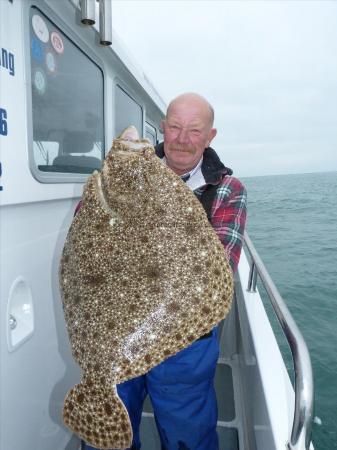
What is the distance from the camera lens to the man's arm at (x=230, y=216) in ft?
6.35

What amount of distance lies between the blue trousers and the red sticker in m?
2.14

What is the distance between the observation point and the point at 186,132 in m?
2.10

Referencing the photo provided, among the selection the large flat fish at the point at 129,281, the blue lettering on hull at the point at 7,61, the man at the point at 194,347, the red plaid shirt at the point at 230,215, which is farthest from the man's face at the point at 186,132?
the blue lettering on hull at the point at 7,61

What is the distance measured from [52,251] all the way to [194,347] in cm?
114

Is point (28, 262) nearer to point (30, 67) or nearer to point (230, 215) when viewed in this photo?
point (30, 67)

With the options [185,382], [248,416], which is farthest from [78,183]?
[248,416]

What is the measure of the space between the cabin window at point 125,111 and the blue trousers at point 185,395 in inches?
105

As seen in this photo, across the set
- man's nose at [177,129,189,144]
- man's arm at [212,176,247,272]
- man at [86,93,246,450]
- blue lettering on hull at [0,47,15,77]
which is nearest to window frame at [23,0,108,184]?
blue lettering on hull at [0,47,15,77]

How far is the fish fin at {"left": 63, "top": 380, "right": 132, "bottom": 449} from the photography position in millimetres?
1376

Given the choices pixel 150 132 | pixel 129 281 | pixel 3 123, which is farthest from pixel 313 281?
pixel 3 123

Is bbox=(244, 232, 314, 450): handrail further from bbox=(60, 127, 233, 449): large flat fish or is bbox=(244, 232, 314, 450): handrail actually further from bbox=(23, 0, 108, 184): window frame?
bbox=(23, 0, 108, 184): window frame

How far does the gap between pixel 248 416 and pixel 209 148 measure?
81.9 inches

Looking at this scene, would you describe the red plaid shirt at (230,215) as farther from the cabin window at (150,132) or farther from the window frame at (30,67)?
the cabin window at (150,132)

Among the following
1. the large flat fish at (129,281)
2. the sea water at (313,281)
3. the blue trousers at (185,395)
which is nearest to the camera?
the large flat fish at (129,281)
